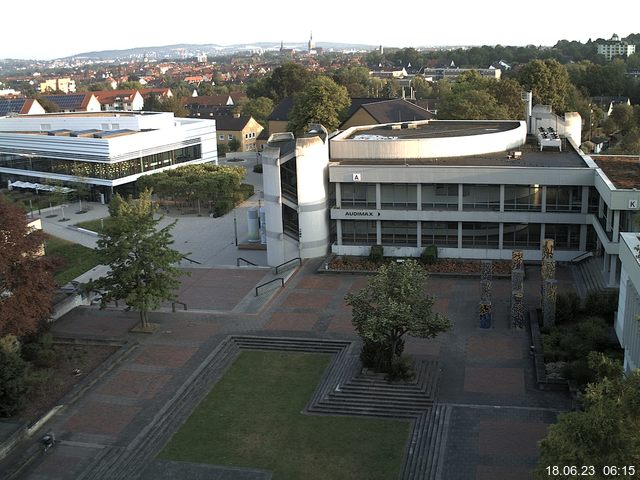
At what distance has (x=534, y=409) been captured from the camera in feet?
78.0

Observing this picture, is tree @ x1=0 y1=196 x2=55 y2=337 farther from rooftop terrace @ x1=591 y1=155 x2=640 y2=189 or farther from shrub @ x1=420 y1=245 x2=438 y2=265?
rooftop terrace @ x1=591 y1=155 x2=640 y2=189

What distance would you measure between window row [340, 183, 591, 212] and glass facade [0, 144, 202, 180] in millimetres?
30044

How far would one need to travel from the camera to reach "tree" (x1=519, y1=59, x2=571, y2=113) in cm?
7788

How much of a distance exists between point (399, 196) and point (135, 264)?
52.9ft

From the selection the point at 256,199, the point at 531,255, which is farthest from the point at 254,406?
the point at 256,199

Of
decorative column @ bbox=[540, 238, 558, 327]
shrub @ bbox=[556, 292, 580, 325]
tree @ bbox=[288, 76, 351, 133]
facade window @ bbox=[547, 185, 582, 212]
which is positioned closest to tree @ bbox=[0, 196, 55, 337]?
decorative column @ bbox=[540, 238, 558, 327]

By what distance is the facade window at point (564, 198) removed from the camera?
124 feet

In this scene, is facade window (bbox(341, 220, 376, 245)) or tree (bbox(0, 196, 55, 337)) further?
facade window (bbox(341, 220, 376, 245))

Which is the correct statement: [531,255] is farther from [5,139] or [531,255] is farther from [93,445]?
[5,139]

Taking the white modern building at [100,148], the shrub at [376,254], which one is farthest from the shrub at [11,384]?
the white modern building at [100,148]

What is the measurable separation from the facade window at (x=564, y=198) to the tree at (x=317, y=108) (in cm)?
3513

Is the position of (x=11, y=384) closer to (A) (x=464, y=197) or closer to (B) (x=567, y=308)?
(B) (x=567, y=308)

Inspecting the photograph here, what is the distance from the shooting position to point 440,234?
132ft

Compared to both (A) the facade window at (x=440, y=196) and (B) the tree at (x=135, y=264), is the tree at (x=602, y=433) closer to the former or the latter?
(B) the tree at (x=135, y=264)
